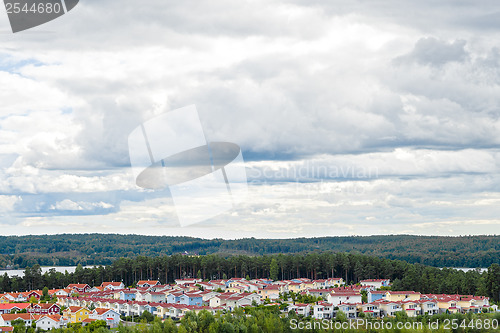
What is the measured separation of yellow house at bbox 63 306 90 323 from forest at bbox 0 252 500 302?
1161cm

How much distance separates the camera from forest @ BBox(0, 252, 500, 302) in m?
34.1

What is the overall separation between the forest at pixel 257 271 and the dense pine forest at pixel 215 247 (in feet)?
73.4

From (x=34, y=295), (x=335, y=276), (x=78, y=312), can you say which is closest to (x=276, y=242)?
(x=335, y=276)

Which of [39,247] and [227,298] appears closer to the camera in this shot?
[227,298]

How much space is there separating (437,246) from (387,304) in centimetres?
5466

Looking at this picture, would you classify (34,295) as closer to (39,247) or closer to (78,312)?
(78,312)

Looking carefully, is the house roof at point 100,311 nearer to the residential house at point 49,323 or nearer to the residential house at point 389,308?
the residential house at point 49,323

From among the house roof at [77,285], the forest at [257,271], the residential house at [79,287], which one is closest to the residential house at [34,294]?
the residential house at [79,287]

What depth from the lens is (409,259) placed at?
60.1 meters

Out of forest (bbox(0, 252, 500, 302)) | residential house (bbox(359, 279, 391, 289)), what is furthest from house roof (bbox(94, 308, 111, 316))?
residential house (bbox(359, 279, 391, 289))

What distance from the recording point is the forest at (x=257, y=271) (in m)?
34.1

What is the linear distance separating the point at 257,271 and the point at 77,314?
17454 millimetres

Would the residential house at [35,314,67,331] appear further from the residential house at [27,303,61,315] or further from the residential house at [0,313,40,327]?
the residential house at [27,303,61,315]

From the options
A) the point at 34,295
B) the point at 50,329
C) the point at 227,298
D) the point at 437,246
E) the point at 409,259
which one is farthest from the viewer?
the point at 437,246
